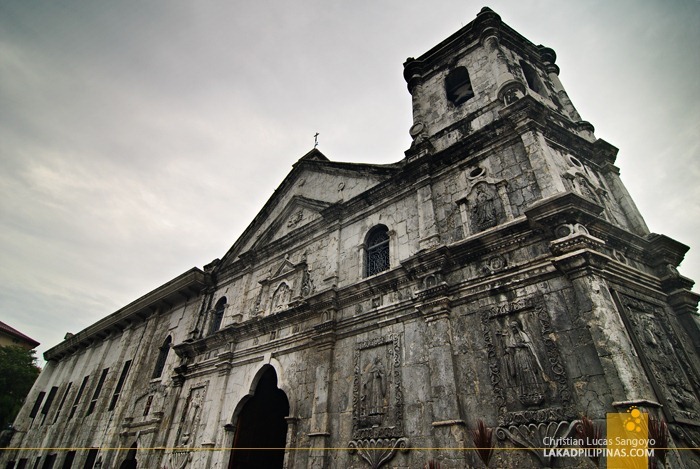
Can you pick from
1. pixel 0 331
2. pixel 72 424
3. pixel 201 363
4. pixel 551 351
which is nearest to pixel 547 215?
pixel 551 351

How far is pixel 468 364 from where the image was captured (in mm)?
6469

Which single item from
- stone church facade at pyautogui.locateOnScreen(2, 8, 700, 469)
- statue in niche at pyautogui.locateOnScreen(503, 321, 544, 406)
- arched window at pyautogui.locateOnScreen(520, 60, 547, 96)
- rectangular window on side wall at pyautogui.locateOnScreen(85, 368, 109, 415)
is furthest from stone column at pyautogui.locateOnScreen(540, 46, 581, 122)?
rectangular window on side wall at pyautogui.locateOnScreen(85, 368, 109, 415)

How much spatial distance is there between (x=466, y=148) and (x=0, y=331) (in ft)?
127

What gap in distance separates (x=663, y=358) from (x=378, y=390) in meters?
5.08

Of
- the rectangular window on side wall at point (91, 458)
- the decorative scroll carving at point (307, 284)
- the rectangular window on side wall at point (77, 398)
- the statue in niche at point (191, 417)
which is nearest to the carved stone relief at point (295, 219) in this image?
the decorative scroll carving at point (307, 284)

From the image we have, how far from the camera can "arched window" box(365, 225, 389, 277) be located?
9.37 m

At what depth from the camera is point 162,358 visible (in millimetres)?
15336

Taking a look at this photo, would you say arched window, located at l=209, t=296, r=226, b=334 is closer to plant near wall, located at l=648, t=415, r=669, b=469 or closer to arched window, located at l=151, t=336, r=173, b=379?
arched window, located at l=151, t=336, r=173, b=379

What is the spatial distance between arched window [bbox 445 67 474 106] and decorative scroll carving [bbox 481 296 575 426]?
6798mm

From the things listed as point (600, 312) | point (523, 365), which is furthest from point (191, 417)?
point (600, 312)

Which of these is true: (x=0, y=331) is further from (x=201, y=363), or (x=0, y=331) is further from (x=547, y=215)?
(x=547, y=215)

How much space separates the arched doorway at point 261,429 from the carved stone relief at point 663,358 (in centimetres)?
876

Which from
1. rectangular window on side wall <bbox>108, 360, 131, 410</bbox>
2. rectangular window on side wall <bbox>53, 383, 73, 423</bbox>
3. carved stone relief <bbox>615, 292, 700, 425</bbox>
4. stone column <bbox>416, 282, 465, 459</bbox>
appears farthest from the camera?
rectangular window on side wall <bbox>53, 383, 73, 423</bbox>

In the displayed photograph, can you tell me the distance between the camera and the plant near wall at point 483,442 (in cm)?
552
